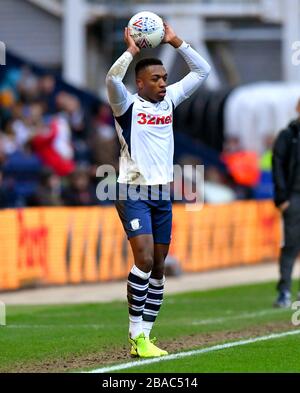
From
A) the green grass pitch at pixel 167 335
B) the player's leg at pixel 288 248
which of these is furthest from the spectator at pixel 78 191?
the player's leg at pixel 288 248

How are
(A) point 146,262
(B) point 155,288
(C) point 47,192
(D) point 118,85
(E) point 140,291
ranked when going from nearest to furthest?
1. (D) point 118,85
2. (A) point 146,262
3. (E) point 140,291
4. (B) point 155,288
5. (C) point 47,192

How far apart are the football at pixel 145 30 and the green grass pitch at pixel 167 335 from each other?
2.52m

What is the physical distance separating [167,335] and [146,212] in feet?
6.46

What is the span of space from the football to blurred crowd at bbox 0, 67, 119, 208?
28.4 ft

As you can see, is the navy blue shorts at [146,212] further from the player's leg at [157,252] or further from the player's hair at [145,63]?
the player's hair at [145,63]

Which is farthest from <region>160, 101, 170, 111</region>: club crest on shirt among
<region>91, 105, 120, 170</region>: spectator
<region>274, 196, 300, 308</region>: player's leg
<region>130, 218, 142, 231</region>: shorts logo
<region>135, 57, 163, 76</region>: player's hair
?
<region>91, 105, 120, 170</region>: spectator

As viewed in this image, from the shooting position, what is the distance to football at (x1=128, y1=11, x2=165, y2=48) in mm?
10227

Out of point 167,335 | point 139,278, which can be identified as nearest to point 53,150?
point 167,335

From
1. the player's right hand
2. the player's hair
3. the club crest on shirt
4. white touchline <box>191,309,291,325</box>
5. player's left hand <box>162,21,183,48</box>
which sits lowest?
white touchline <box>191,309,291,325</box>

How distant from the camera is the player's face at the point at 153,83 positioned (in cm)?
1026

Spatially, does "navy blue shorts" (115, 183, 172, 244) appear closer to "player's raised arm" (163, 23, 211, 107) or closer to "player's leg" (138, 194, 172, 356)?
"player's leg" (138, 194, 172, 356)

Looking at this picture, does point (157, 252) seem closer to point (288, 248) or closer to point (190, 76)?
point (190, 76)

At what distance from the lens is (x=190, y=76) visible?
35.7ft
